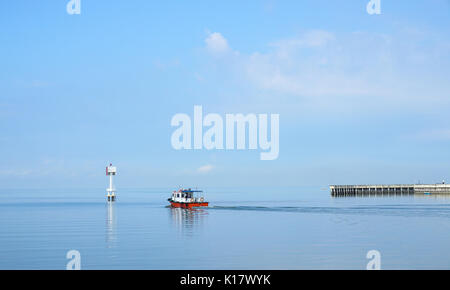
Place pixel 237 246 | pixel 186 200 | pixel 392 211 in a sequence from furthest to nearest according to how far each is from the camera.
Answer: pixel 186 200 → pixel 392 211 → pixel 237 246

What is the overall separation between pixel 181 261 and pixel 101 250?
10.3 meters

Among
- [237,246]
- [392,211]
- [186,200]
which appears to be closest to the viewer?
[237,246]

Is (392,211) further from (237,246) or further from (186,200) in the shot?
(237,246)

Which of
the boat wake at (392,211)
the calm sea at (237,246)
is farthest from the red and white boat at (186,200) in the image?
the calm sea at (237,246)

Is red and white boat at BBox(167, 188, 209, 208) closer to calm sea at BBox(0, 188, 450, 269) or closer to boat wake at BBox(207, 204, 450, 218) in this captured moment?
boat wake at BBox(207, 204, 450, 218)

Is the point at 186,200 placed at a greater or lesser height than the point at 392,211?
greater

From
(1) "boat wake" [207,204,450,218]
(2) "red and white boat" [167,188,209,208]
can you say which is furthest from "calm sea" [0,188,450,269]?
(2) "red and white boat" [167,188,209,208]

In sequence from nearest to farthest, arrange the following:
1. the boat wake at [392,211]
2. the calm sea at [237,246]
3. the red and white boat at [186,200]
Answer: the calm sea at [237,246] < the boat wake at [392,211] < the red and white boat at [186,200]

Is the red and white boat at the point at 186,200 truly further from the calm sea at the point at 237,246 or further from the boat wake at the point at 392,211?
the calm sea at the point at 237,246

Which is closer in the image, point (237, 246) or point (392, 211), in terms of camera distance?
point (237, 246)

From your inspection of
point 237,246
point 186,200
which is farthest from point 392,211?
point 237,246

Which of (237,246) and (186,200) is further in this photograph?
(186,200)

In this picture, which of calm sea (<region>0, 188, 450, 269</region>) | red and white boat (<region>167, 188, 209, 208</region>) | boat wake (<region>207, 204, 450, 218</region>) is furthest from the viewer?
red and white boat (<region>167, 188, 209, 208</region>)
